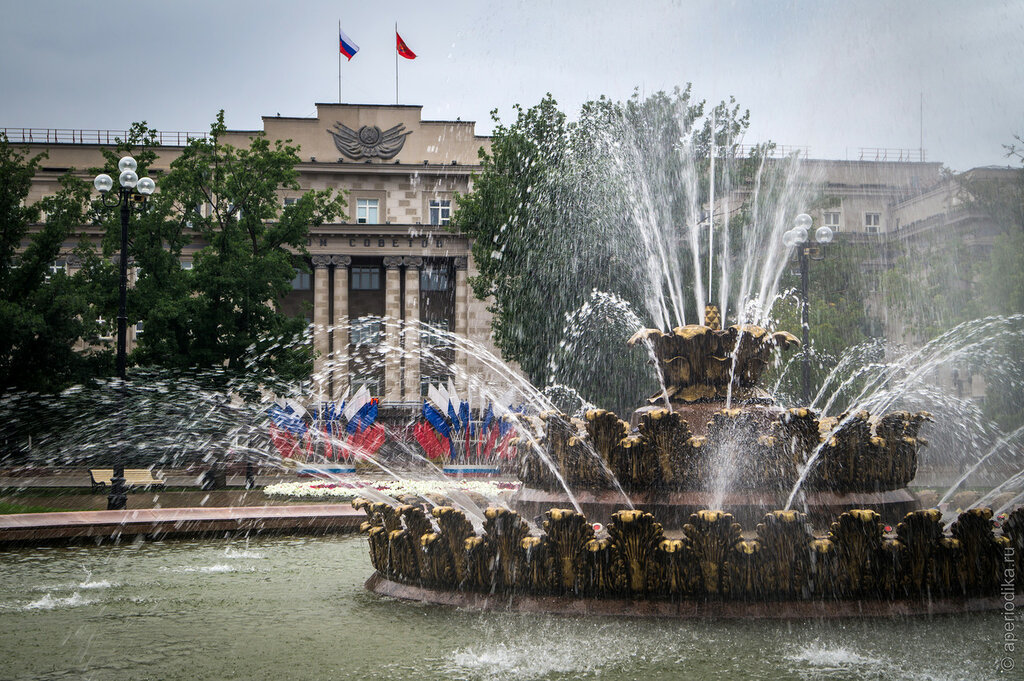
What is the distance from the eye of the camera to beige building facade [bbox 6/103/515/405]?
49562 mm

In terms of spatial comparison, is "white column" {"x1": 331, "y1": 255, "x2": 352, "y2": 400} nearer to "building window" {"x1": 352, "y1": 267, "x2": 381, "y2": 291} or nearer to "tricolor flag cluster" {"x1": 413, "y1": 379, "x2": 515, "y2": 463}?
"building window" {"x1": 352, "y1": 267, "x2": 381, "y2": 291}

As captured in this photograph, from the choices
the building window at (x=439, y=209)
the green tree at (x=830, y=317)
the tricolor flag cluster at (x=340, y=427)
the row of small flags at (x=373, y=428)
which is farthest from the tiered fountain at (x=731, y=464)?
the building window at (x=439, y=209)

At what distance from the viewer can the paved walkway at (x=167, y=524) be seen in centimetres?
1197

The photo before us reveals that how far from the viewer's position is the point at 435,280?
53.8 m

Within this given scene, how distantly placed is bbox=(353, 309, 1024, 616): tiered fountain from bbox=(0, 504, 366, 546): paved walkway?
4107 millimetres

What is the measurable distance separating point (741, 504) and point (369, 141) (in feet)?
149

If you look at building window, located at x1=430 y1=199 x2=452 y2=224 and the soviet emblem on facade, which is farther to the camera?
building window, located at x1=430 y1=199 x2=452 y2=224

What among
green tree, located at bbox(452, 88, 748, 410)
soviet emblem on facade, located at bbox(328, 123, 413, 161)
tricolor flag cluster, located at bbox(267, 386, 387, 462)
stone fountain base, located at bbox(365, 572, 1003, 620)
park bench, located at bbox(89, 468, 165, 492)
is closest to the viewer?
stone fountain base, located at bbox(365, 572, 1003, 620)

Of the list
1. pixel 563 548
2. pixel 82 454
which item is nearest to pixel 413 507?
pixel 563 548

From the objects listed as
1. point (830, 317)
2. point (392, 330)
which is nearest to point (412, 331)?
point (392, 330)

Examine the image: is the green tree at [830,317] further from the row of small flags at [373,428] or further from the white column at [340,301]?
the white column at [340,301]

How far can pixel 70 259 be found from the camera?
157ft

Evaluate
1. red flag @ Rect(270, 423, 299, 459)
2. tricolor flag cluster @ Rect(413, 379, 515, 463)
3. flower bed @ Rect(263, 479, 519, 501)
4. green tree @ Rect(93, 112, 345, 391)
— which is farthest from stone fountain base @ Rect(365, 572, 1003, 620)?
green tree @ Rect(93, 112, 345, 391)

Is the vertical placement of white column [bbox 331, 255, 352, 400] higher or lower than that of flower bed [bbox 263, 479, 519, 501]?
higher
